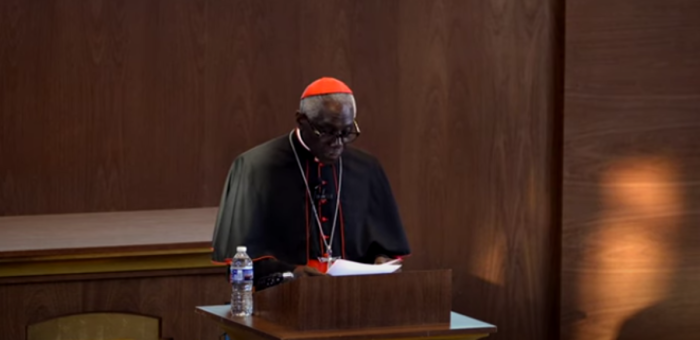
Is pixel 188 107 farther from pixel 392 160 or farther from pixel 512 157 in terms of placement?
pixel 512 157

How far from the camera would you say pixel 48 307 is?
474 cm

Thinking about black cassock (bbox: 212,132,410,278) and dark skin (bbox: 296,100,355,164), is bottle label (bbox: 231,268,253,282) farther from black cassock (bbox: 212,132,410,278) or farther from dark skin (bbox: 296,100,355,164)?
dark skin (bbox: 296,100,355,164)

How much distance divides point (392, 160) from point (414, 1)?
68 cm

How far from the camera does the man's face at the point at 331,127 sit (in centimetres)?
415

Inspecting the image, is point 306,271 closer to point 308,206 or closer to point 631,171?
point 308,206

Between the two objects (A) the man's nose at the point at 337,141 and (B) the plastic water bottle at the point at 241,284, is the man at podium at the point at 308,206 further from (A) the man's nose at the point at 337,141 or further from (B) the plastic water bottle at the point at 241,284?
(B) the plastic water bottle at the point at 241,284

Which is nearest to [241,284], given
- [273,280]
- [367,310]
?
[273,280]

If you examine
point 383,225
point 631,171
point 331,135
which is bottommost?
point 383,225

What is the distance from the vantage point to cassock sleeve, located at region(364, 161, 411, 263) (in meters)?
4.42

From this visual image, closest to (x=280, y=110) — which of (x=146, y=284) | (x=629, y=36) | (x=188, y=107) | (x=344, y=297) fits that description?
(x=188, y=107)

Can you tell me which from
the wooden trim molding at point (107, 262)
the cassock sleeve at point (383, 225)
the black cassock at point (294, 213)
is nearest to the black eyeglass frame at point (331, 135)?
the black cassock at point (294, 213)

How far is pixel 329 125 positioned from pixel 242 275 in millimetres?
552

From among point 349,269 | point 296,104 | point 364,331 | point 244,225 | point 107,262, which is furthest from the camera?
point 296,104

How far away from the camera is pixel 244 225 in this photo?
429cm
